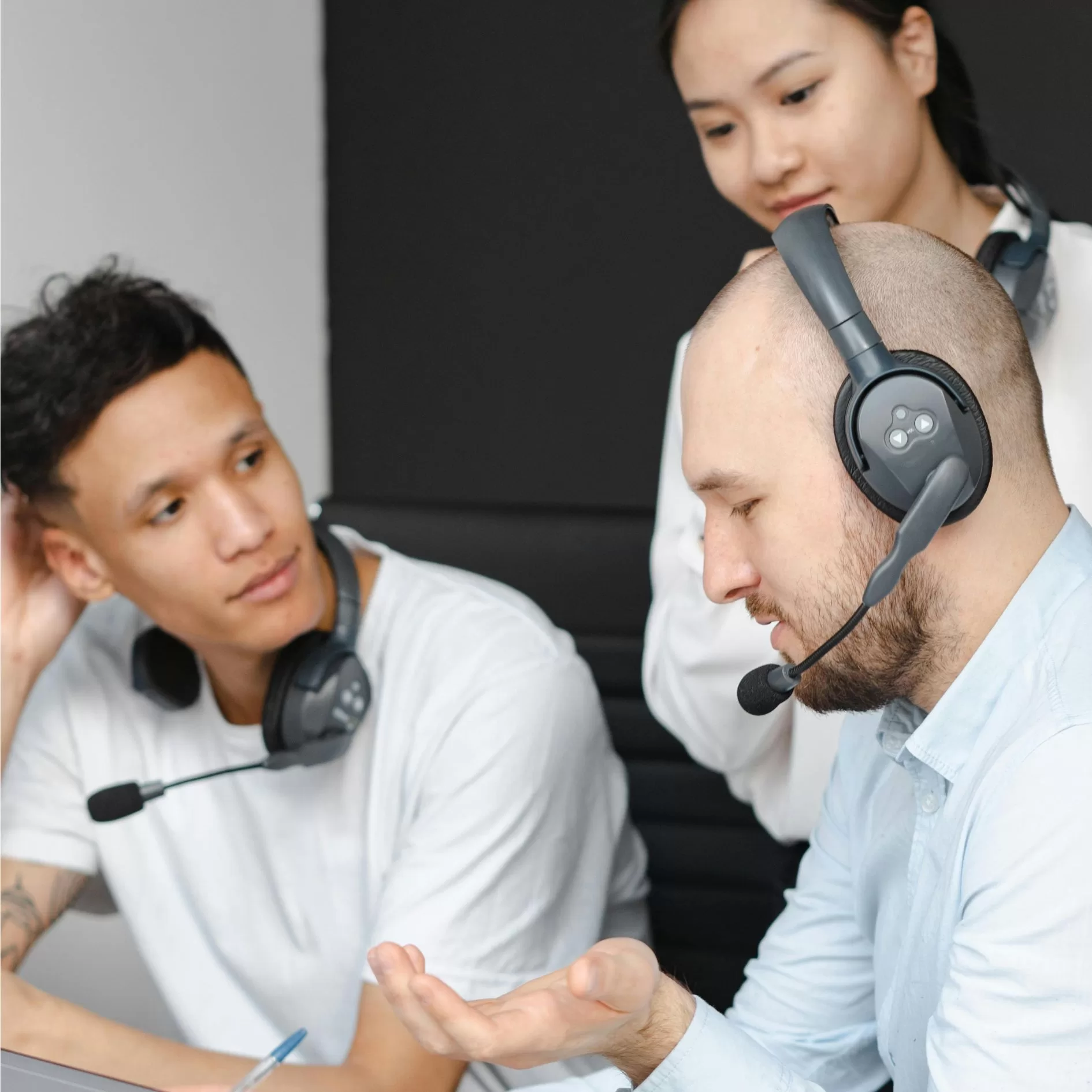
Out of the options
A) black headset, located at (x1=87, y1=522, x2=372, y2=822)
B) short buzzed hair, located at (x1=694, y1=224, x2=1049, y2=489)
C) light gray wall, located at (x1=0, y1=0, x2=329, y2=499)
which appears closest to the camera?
short buzzed hair, located at (x1=694, y1=224, x2=1049, y2=489)

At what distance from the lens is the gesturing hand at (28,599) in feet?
5.28

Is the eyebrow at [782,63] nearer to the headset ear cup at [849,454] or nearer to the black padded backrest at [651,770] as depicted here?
the black padded backrest at [651,770]

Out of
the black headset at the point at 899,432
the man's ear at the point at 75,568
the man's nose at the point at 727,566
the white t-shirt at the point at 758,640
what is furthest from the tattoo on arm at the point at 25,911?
the black headset at the point at 899,432

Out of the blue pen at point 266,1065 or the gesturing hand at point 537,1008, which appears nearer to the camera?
the gesturing hand at point 537,1008

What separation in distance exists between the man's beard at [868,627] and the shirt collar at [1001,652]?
0.10ft

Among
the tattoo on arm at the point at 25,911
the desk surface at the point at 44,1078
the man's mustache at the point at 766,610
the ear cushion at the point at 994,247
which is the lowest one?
the tattoo on arm at the point at 25,911

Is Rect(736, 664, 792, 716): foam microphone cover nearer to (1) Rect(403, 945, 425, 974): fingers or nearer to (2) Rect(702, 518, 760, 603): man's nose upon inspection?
(2) Rect(702, 518, 760, 603): man's nose

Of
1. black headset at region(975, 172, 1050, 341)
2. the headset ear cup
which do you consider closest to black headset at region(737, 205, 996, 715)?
the headset ear cup

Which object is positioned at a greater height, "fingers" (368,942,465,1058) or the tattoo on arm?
"fingers" (368,942,465,1058)

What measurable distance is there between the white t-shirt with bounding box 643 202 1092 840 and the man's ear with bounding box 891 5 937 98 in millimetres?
162

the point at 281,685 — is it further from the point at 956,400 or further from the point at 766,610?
the point at 956,400

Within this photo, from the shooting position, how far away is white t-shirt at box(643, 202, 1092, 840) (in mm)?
1362

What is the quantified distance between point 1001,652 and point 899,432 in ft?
0.60

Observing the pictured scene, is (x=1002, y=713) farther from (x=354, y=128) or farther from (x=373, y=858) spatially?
(x=354, y=128)
